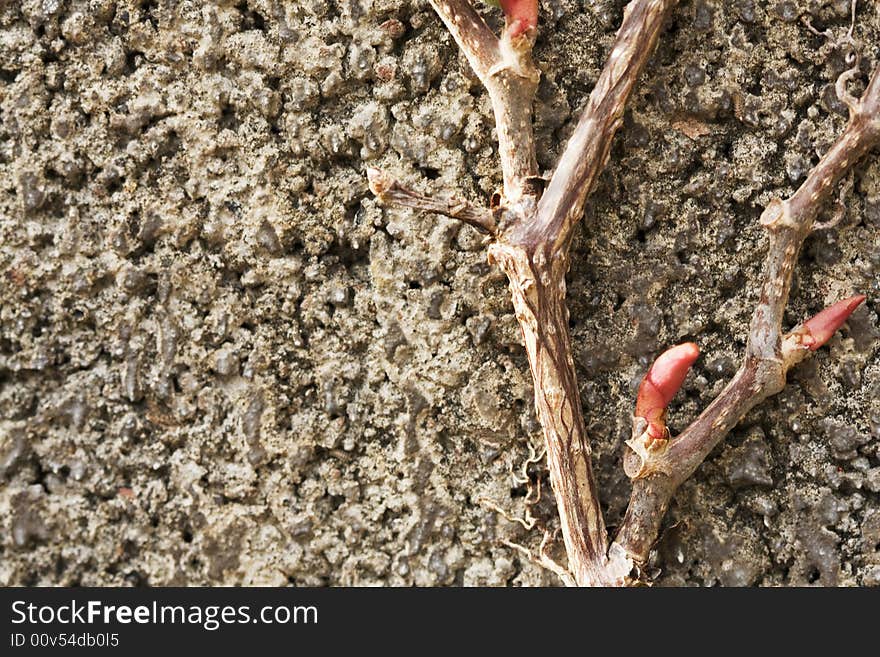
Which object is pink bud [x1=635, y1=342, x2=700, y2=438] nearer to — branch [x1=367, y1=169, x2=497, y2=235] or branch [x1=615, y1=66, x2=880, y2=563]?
branch [x1=615, y1=66, x2=880, y2=563]

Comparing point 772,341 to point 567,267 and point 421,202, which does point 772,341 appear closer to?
point 567,267

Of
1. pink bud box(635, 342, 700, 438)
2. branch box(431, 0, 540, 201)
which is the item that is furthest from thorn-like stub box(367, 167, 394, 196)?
pink bud box(635, 342, 700, 438)

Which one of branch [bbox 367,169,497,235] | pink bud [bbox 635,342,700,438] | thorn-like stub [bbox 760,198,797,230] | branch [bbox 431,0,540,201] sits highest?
branch [bbox 431,0,540,201]

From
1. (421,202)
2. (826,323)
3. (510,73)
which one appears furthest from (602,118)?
(826,323)

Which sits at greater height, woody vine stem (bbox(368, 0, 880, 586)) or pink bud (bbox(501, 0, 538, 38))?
pink bud (bbox(501, 0, 538, 38))

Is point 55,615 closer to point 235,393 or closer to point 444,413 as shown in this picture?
point 235,393

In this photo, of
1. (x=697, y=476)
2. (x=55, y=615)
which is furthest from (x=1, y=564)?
(x=697, y=476)
